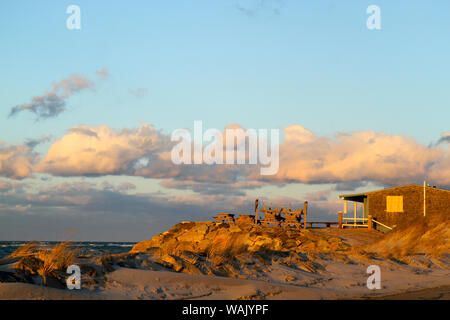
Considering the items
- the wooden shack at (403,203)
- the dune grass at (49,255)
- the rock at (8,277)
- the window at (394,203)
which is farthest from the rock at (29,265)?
the window at (394,203)

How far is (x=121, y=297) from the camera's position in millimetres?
10281

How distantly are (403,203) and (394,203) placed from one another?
0.81 m

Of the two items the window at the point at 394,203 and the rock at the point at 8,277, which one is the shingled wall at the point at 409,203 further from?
the rock at the point at 8,277

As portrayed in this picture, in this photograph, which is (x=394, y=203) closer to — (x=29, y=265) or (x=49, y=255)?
(x=49, y=255)

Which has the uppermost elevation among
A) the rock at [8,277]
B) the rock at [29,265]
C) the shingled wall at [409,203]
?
the shingled wall at [409,203]

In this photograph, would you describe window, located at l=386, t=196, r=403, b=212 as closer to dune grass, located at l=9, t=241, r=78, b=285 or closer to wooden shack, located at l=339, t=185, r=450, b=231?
wooden shack, located at l=339, t=185, r=450, b=231

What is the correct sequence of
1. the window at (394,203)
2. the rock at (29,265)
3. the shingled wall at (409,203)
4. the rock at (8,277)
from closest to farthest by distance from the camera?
the rock at (8,277)
the rock at (29,265)
the shingled wall at (409,203)
the window at (394,203)

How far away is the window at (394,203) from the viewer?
159ft

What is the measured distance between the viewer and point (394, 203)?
160ft

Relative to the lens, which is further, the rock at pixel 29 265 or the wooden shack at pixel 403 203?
the wooden shack at pixel 403 203
